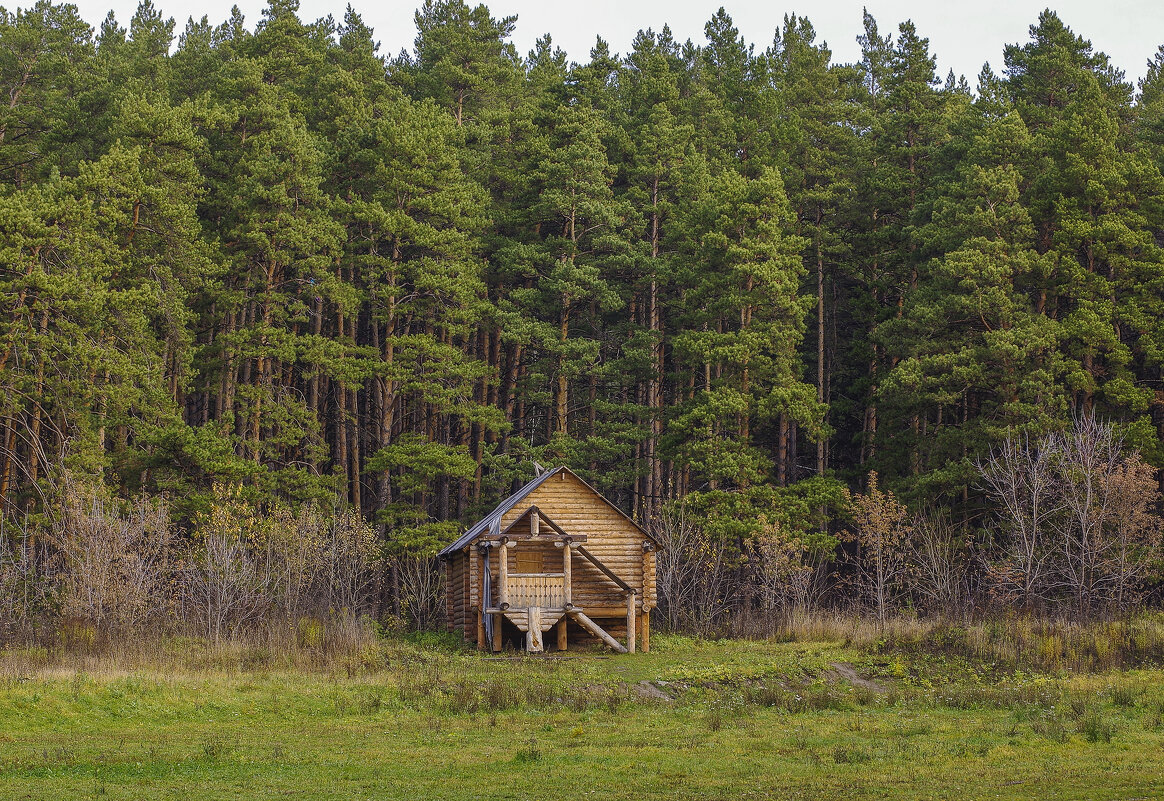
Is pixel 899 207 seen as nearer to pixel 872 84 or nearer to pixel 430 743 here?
pixel 872 84

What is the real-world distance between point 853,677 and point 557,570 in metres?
12.0

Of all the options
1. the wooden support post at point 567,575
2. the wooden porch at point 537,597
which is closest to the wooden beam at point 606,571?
the wooden porch at point 537,597

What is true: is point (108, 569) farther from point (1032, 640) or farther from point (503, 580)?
point (1032, 640)

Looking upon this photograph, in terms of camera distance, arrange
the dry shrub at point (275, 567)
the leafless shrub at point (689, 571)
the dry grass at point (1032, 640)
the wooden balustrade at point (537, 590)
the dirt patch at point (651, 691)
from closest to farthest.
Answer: the dirt patch at point (651, 691) < the dry grass at point (1032, 640) < the dry shrub at point (275, 567) < the wooden balustrade at point (537, 590) < the leafless shrub at point (689, 571)

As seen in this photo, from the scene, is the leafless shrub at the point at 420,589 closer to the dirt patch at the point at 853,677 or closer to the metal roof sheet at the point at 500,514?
the metal roof sheet at the point at 500,514

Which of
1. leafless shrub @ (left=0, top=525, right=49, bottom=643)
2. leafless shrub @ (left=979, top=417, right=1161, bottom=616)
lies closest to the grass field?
leafless shrub @ (left=0, top=525, right=49, bottom=643)

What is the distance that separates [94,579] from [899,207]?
4055 centimetres

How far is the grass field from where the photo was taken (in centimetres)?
1416

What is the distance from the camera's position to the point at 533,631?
35.1 metres

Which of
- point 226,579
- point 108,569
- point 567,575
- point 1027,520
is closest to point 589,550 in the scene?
point 567,575

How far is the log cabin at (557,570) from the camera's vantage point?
35812mm

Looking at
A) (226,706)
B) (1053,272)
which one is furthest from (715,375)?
(226,706)

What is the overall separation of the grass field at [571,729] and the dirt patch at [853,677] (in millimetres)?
81

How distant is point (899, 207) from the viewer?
56969 mm
